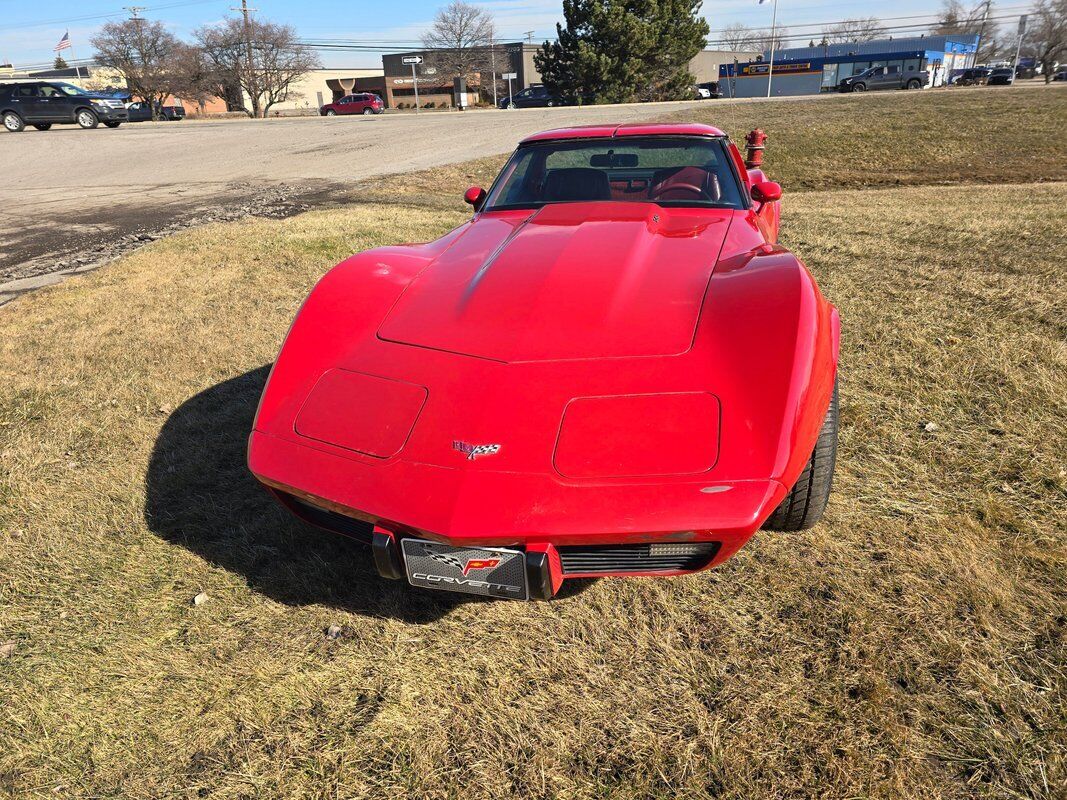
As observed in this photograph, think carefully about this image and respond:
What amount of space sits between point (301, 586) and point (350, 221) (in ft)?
20.0

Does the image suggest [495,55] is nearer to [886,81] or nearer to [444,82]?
[444,82]

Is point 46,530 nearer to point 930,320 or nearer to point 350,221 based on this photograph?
point 930,320

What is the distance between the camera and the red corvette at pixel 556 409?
176 centimetres

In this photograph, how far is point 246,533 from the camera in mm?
2586

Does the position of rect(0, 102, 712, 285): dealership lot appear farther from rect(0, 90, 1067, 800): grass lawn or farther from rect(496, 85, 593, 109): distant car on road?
rect(496, 85, 593, 109): distant car on road

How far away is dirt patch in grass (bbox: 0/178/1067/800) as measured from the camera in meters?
1.66

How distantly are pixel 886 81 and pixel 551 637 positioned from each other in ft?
152

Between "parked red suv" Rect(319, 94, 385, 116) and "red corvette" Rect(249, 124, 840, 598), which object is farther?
"parked red suv" Rect(319, 94, 385, 116)

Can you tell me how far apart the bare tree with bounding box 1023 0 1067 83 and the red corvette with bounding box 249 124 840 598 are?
6790cm

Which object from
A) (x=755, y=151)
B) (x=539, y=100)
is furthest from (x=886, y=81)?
(x=755, y=151)

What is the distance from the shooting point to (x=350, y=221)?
7.66 metres

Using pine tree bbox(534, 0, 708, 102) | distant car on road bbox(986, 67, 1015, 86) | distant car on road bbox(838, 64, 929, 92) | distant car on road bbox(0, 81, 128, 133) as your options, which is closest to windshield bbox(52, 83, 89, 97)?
distant car on road bbox(0, 81, 128, 133)

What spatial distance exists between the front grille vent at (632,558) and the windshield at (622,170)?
207 cm

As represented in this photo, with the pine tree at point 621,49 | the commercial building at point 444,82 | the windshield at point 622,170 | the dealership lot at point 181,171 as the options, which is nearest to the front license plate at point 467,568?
the windshield at point 622,170
